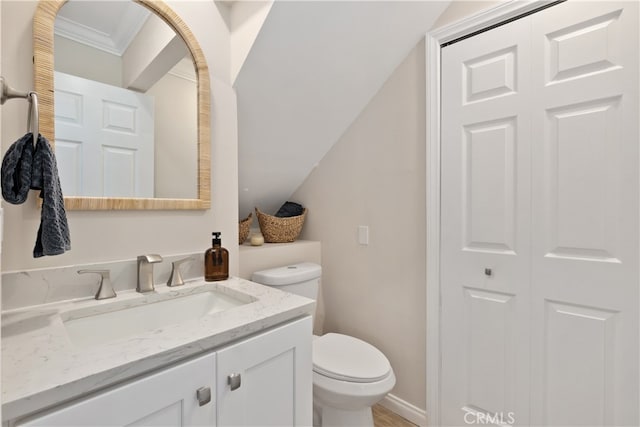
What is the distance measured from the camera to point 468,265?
1460 millimetres

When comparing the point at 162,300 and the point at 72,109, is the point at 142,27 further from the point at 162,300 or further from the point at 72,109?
the point at 162,300

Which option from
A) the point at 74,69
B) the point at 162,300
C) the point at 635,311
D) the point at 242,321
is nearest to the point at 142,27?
the point at 74,69

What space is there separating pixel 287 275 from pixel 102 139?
0.99 metres

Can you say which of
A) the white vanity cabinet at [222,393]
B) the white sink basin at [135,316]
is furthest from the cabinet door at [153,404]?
the white sink basin at [135,316]

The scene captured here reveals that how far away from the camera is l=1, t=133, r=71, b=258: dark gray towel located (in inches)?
29.1

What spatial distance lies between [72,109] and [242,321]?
86 centimetres

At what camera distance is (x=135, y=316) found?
3.49 feet

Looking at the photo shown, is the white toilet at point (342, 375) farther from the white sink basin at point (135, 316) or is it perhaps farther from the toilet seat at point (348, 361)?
the white sink basin at point (135, 316)

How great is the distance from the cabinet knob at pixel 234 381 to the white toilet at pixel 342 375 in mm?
621

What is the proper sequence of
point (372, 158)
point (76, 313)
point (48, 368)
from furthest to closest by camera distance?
1. point (372, 158)
2. point (76, 313)
3. point (48, 368)

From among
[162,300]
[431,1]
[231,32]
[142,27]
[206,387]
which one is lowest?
[206,387]

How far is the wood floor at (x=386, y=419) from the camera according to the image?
5.38 feet

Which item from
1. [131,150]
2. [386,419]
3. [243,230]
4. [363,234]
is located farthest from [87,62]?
[386,419]

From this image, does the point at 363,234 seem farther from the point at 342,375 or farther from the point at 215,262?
the point at 215,262
